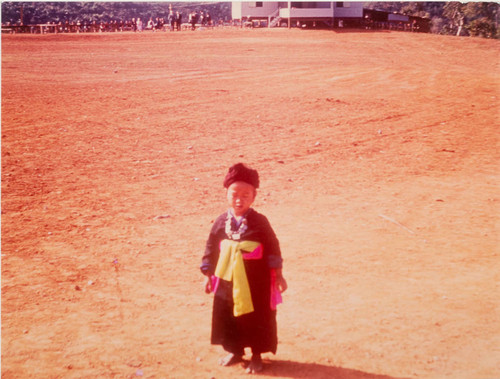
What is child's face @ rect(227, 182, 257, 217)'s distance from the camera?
3.37m

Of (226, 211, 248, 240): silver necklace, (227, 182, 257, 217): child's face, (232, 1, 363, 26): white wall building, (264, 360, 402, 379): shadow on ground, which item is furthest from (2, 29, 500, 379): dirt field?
(232, 1, 363, 26): white wall building

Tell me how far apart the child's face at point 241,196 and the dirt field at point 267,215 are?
101cm

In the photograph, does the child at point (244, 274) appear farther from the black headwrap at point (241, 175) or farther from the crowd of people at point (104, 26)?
the crowd of people at point (104, 26)

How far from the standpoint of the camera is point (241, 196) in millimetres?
3381

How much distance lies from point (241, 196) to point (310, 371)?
3.76 ft

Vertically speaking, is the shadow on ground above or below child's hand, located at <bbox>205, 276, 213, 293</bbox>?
below

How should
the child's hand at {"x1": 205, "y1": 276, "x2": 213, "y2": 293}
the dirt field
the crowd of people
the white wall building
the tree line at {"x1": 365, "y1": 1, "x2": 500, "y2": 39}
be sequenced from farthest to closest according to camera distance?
1. the white wall building
2. the crowd of people
3. the tree line at {"x1": 365, "y1": 1, "x2": 500, "y2": 39}
4. the dirt field
5. the child's hand at {"x1": 205, "y1": 276, "x2": 213, "y2": 293}

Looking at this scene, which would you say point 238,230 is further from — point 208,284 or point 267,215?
point 267,215

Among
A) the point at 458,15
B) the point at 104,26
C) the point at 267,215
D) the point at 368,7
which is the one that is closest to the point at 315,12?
the point at 368,7

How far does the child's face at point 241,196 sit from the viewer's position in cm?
337

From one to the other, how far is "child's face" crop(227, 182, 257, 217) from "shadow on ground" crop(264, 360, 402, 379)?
0.99 m

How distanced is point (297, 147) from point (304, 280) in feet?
16.4

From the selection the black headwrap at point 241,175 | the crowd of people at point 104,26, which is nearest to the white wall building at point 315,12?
the crowd of people at point 104,26

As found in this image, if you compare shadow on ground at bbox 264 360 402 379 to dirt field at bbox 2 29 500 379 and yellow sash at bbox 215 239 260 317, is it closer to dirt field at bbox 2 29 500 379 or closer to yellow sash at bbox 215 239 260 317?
dirt field at bbox 2 29 500 379
